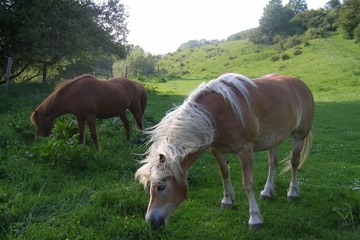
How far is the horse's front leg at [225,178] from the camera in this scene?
4.03 meters

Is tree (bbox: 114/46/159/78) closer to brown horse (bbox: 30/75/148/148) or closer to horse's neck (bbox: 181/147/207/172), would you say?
brown horse (bbox: 30/75/148/148)

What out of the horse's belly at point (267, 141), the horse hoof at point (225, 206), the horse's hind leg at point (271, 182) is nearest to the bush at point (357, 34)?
the horse's hind leg at point (271, 182)

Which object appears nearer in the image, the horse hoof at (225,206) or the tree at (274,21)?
the horse hoof at (225,206)

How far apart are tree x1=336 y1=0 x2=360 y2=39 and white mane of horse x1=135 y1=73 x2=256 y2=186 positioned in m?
33.8

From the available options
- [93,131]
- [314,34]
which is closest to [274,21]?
[314,34]

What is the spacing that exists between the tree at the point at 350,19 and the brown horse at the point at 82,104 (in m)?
32.0

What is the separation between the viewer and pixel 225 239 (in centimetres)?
336

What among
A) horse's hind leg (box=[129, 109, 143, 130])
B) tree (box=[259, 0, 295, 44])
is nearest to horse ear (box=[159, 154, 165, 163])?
horse's hind leg (box=[129, 109, 143, 130])

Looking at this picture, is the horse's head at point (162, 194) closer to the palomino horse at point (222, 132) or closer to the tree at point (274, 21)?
the palomino horse at point (222, 132)

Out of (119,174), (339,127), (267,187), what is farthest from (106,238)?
(339,127)

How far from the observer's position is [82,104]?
20.9 ft

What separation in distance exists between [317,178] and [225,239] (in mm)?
2994

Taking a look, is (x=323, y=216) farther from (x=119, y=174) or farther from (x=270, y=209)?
(x=119, y=174)

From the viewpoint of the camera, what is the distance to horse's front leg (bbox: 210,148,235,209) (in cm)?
403
